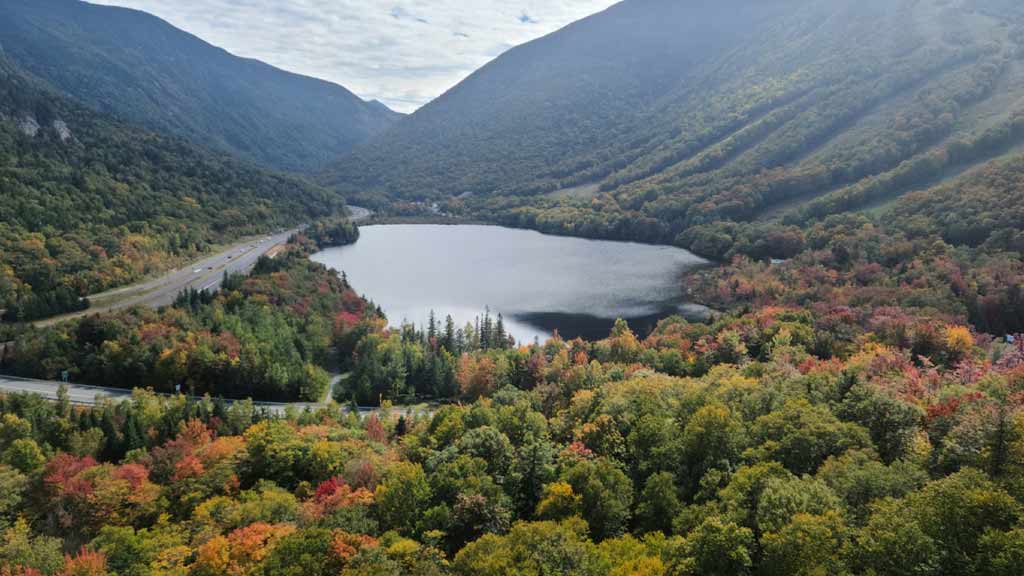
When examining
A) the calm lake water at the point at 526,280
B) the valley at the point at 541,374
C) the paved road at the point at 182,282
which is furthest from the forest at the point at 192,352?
the calm lake water at the point at 526,280

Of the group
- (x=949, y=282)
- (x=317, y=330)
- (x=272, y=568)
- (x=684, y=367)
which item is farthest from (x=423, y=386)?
(x=949, y=282)

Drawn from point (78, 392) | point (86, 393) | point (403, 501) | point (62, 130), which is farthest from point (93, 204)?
point (403, 501)

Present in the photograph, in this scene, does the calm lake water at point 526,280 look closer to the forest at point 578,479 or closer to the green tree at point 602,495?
the forest at point 578,479

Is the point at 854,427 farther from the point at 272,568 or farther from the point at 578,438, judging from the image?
the point at 272,568

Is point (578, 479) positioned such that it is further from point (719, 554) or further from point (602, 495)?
point (719, 554)

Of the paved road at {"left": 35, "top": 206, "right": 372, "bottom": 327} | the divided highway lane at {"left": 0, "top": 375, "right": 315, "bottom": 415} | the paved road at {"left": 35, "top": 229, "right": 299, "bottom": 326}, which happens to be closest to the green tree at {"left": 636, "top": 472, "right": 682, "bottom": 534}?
the divided highway lane at {"left": 0, "top": 375, "right": 315, "bottom": 415}
